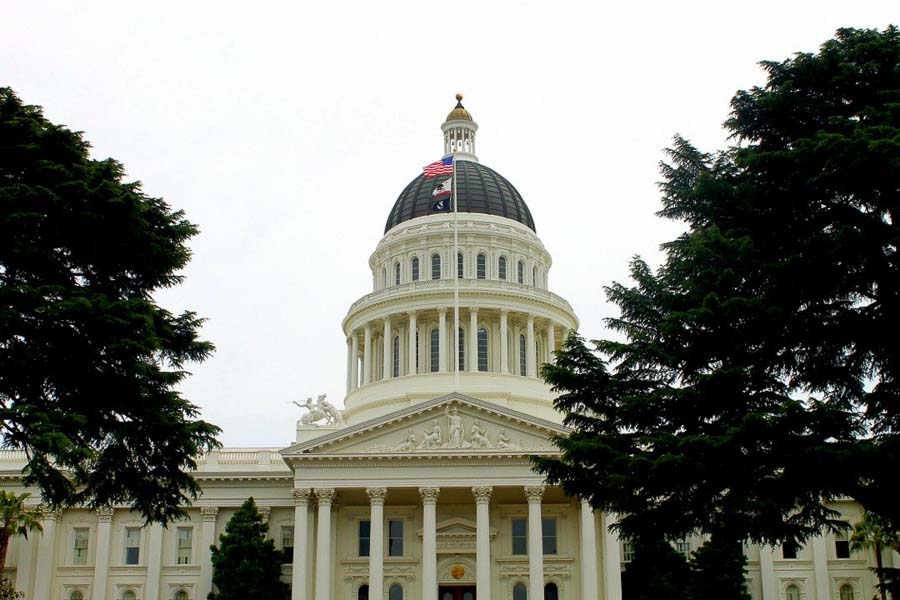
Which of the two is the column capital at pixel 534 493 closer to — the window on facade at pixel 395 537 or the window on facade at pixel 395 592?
the window on facade at pixel 395 537

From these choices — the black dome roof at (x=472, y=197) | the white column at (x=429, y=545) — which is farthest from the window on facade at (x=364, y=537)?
the black dome roof at (x=472, y=197)

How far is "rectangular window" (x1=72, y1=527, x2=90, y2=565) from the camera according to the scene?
6544 centimetres

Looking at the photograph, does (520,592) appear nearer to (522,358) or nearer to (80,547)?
(522,358)

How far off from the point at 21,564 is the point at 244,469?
1378 cm

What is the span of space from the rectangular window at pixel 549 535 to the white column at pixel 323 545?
12.2 m

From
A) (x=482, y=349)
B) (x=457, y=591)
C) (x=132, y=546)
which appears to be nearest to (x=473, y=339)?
(x=482, y=349)

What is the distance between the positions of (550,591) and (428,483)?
9849 mm

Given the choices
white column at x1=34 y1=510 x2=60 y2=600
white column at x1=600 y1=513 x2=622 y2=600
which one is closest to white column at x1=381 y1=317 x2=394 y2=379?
white column at x1=600 y1=513 x2=622 y2=600

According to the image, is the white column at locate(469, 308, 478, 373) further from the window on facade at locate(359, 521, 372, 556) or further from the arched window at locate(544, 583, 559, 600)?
the arched window at locate(544, 583, 559, 600)

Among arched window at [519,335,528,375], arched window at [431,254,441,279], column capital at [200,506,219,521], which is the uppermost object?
arched window at [431,254,441,279]


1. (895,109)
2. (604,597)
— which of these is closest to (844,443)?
(895,109)

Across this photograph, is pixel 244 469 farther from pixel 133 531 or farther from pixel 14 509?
pixel 14 509

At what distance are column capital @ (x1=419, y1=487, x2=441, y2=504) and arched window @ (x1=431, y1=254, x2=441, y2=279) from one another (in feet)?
72.7

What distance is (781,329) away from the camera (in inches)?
1003
